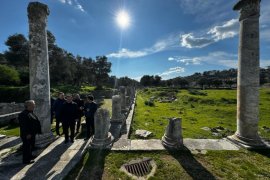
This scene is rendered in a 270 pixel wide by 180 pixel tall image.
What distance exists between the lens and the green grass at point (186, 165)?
4938mm

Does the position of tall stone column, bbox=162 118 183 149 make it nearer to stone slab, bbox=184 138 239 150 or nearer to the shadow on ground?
stone slab, bbox=184 138 239 150

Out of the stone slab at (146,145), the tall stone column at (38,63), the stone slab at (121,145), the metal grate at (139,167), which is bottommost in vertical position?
the metal grate at (139,167)

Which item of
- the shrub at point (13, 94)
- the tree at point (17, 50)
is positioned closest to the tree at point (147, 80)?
the tree at point (17, 50)

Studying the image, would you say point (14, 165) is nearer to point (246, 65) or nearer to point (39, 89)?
point (39, 89)

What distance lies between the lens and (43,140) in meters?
6.73

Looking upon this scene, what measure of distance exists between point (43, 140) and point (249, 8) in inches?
387

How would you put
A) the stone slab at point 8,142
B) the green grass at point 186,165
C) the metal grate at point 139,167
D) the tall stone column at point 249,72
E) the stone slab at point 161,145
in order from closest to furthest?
the green grass at point 186,165 → the metal grate at point 139,167 → the stone slab at point 161,145 → the stone slab at point 8,142 → the tall stone column at point 249,72

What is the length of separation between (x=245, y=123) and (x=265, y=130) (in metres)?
5.24

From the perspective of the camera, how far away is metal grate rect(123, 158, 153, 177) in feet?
16.7

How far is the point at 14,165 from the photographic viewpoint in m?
5.24

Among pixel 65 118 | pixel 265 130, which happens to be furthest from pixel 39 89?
pixel 265 130

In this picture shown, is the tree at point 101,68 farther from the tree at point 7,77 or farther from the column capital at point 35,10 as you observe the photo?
the column capital at point 35,10

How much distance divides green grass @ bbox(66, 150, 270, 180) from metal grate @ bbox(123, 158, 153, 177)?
0.85 ft

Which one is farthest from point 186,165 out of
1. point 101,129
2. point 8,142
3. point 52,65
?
point 52,65
